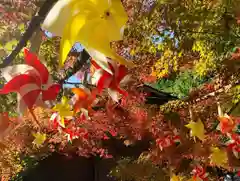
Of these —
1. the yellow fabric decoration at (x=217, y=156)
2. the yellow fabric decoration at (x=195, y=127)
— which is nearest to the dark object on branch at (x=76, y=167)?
the yellow fabric decoration at (x=217, y=156)

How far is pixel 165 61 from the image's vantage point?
119cm

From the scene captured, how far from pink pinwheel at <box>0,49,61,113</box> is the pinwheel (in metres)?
0.13

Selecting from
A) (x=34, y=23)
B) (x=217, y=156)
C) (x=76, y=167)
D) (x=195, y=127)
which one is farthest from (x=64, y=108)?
(x=76, y=167)

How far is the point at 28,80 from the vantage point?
0.52 m

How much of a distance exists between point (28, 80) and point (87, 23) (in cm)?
16

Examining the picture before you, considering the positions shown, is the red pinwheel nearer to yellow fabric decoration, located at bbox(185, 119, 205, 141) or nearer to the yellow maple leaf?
the yellow maple leaf

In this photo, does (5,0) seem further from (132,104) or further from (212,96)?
(212,96)

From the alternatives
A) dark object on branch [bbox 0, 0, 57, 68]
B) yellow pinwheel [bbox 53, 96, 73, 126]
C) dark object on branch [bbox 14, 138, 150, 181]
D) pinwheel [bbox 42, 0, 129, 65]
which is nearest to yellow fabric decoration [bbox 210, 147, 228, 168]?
yellow pinwheel [bbox 53, 96, 73, 126]

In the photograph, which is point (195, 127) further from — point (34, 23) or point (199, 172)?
point (34, 23)

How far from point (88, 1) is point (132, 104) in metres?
1.05

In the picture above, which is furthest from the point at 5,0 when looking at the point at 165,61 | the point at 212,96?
the point at 212,96

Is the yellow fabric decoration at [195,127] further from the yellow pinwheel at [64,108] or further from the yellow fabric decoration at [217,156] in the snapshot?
the yellow pinwheel at [64,108]

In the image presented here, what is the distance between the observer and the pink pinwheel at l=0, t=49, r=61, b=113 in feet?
1.69

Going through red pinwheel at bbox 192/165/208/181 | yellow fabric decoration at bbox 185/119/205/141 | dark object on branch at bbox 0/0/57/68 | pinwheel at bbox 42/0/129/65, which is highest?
dark object on branch at bbox 0/0/57/68
